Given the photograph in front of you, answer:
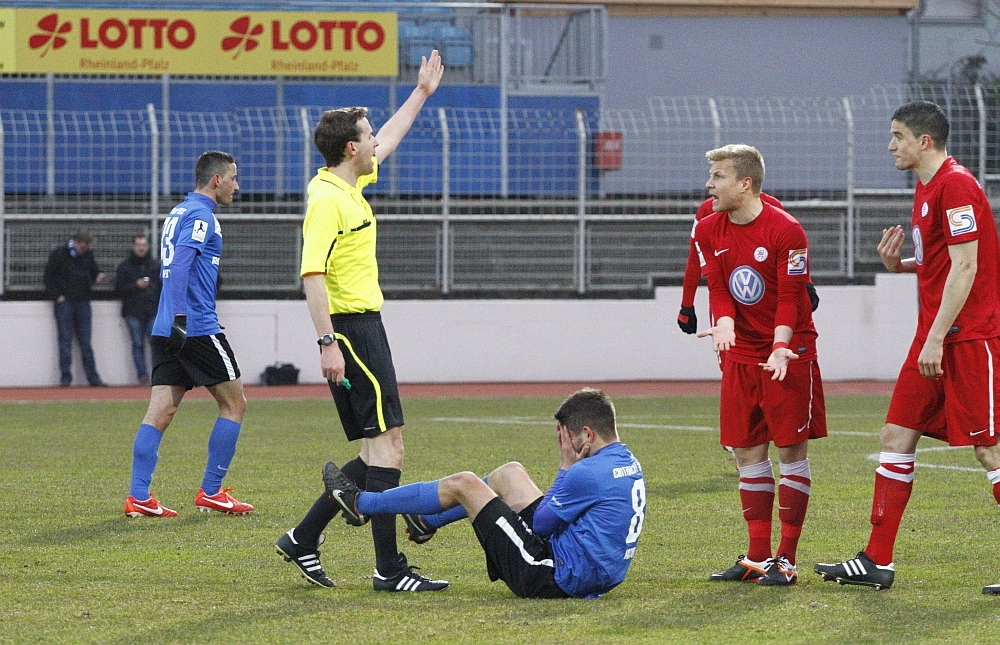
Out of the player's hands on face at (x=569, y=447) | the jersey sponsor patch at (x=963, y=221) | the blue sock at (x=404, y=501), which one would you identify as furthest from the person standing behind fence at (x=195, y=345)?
the jersey sponsor patch at (x=963, y=221)

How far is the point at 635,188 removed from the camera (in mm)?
19266

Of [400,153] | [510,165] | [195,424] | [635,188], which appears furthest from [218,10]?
[195,424]

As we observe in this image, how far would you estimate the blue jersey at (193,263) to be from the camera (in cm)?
816

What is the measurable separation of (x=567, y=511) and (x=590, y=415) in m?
0.39

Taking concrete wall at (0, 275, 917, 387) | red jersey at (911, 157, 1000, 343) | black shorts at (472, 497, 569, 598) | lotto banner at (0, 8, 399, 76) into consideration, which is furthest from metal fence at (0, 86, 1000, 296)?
black shorts at (472, 497, 569, 598)

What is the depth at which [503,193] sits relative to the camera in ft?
63.2

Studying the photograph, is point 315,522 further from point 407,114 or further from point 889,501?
point 889,501

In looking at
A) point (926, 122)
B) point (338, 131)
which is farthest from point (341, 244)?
point (926, 122)

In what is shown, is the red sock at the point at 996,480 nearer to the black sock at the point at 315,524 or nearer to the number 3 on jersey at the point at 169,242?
the black sock at the point at 315,524

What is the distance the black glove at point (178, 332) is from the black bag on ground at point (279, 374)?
10.2 meters

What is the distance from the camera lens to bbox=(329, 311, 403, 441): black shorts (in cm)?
589

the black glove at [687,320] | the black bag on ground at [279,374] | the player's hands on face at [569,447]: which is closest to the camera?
the player's hands on face at [569,447]

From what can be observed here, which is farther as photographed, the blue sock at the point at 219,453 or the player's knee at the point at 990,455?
the blue sock at the point at 219,453

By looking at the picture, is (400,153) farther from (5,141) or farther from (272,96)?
(5,141)
